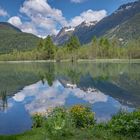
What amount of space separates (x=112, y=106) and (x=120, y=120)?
22.7m

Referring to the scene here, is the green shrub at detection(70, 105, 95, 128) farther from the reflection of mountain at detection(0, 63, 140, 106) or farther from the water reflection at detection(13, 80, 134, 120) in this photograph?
the reflection of mountain at detection(0, 63, 140, 106)

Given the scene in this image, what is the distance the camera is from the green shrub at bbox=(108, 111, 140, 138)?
20031 mm

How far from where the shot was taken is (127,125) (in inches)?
807

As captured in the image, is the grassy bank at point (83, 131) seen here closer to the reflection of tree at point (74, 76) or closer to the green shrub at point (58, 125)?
the green shrub at point (58, 125)

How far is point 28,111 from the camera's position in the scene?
40094 millimetres

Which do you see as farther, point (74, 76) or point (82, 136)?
point (74, 76)

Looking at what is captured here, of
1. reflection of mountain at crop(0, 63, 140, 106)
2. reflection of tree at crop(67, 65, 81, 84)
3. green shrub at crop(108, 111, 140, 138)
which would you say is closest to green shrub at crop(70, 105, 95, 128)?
green shrub at crop(108, 111, 140, 138)

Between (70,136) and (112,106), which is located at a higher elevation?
(70,136)

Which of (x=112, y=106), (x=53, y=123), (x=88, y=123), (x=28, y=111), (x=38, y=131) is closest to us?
(x=53, y=123)

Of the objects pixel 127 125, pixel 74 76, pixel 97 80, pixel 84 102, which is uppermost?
pixel 127 125

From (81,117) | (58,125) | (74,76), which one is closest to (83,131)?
(58,125)

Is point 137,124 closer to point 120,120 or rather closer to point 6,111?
point 120,120

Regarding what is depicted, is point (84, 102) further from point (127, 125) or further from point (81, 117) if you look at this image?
point (127, 125)

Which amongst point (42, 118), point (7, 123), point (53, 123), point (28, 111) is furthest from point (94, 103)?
point (53, 123)
